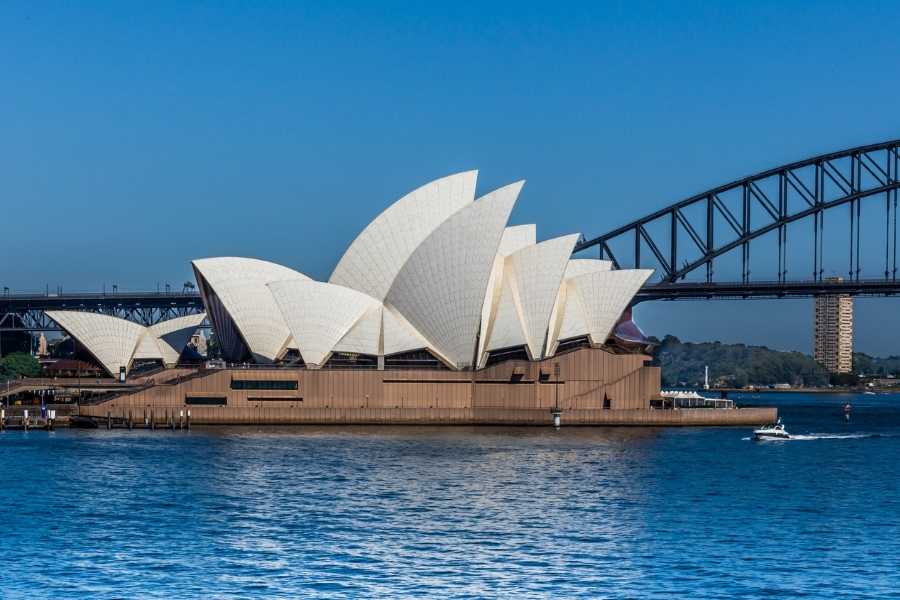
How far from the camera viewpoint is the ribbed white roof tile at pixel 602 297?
74875mm

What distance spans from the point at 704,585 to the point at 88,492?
1957cm

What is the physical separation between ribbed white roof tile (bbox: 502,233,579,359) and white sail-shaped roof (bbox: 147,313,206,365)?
2499cm

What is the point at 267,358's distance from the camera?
2904 inches

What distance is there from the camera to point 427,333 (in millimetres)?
71688

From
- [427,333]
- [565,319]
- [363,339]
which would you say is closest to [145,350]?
[363,339]

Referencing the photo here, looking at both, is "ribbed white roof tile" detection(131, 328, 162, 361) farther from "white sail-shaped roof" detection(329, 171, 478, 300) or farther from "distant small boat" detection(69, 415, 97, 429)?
"white sail-shaped roof" detection(329, 171, 478, 300)

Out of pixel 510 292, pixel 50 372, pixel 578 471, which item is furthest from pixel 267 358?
pixel 578 471

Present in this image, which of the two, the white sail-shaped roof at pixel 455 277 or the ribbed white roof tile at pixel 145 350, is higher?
the white sail-shaped roof at pixel 455 277

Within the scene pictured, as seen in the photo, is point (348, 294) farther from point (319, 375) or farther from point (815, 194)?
point (815, 194)

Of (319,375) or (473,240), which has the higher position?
(473,240)

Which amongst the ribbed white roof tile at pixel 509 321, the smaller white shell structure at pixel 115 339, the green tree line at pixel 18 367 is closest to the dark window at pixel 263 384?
the ribbed white roof tile at pixel 509 321

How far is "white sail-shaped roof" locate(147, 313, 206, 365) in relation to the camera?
284 feet

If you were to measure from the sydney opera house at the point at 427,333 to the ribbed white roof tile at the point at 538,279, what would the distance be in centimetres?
7

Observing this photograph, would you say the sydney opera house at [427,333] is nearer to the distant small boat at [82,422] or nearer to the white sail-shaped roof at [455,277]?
the white sail-shaped roof at [455,277]
